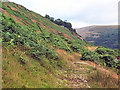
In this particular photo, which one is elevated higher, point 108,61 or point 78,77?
point 78,77

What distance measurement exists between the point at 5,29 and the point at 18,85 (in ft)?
24.1

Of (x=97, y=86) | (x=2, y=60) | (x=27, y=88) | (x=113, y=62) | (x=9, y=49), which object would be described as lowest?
(x=113, y=62)

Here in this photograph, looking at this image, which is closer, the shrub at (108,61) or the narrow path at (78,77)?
the narrow path at (78,77)

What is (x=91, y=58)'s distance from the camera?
16625mm

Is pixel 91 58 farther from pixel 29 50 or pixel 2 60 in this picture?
pixel 2 60

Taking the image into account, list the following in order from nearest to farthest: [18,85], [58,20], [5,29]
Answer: [18,85], [5,29], [58,20]

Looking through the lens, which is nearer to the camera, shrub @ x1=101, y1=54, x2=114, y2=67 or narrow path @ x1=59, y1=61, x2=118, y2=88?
narrow path @ x1=59, y1=61, x2=118, y2=88

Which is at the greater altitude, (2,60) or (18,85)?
(2,60)

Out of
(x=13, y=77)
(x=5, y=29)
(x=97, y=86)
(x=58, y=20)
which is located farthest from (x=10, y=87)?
(x=58, y=20)

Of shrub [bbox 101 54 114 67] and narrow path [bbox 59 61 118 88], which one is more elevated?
narrow path [bbox 59 61 118 88]

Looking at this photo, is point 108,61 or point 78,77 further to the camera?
point 108,61

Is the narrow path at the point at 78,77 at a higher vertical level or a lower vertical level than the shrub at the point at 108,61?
higher

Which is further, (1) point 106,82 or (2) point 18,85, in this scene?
(1) point 106,82

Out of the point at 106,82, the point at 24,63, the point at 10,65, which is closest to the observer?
the point at 10,65
